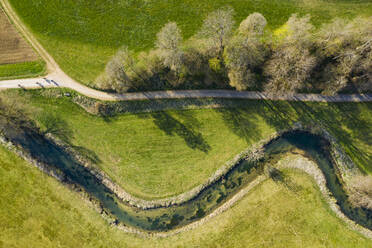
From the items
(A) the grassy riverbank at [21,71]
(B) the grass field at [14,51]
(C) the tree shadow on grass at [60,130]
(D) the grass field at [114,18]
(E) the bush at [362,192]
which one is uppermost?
(D) the grass field at [114,18]

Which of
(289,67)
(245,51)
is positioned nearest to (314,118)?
(289,67)

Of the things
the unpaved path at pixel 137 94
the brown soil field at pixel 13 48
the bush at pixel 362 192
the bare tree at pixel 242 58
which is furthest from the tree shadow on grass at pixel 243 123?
the brown soil field at pixel 13 48

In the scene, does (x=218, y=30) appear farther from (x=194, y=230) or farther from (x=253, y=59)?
(x=194, y=230)

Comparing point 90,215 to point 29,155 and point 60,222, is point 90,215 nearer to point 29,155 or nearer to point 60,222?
point 60,222

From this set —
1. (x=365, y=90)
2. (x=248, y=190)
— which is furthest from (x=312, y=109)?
(x=248, y=190)

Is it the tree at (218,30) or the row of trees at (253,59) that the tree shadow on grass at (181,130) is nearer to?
the row of trees at (253,59)
